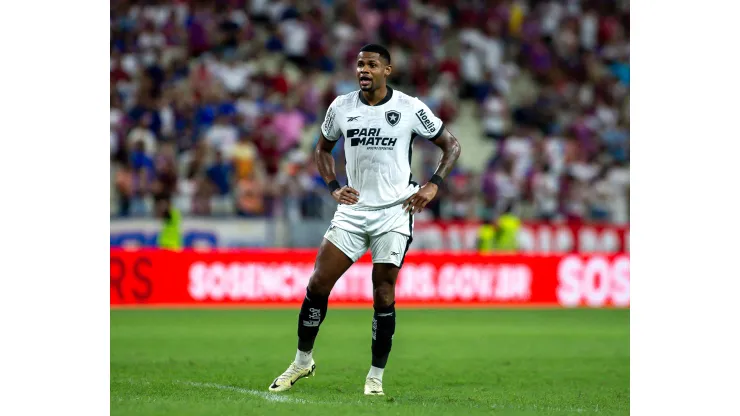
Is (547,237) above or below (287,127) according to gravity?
below

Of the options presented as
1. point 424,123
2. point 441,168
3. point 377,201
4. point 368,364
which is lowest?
point 368,364

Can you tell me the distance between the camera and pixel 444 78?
2389 cm

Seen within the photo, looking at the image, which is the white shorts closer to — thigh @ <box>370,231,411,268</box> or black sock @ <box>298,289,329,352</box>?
thigh @ <box>370,231,411,268</box>

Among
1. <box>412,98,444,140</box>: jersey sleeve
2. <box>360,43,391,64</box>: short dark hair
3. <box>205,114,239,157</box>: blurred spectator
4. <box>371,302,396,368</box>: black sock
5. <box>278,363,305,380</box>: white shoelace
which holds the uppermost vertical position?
<box>205,114,239,157</box>: blurred spectator

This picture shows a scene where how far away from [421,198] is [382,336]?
1.02 metres

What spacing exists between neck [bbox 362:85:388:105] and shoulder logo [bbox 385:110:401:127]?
14 centimetres

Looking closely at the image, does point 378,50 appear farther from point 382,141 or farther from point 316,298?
point 316,298

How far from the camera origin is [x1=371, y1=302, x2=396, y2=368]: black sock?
780 cm

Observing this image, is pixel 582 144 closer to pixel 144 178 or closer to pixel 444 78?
pixel 444 78

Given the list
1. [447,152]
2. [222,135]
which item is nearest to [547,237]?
[222,135]

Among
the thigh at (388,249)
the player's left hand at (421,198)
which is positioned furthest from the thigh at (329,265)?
the player's left hand at (421,198)

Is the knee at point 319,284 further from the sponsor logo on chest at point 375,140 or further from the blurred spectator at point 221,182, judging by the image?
the blurred spectator at point 221,182

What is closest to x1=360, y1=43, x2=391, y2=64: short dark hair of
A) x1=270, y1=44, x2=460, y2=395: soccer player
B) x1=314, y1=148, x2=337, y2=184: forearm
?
x1=270, y1=44, x2=460, y2=395: soccer player

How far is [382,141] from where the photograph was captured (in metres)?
7.78
